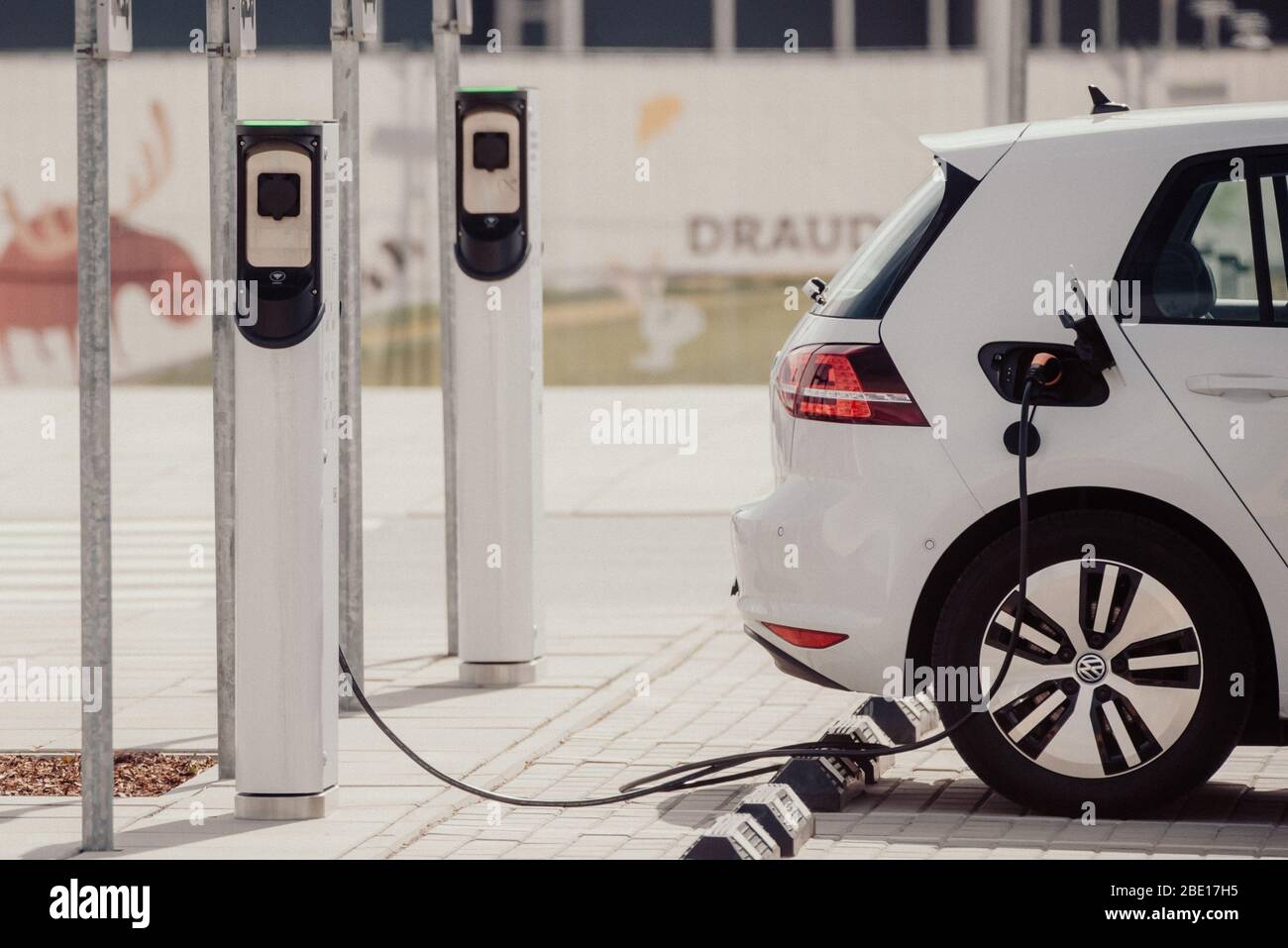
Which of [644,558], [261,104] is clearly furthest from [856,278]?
[261,104]

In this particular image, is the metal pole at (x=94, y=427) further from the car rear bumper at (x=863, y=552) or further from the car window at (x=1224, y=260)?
the car window at (x=1224, y=260)

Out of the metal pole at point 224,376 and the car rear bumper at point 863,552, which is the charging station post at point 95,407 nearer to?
the metal pole at point 224,376

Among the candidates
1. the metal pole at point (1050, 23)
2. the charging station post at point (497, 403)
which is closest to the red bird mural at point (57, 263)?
the metal pole at point (1050, 23)

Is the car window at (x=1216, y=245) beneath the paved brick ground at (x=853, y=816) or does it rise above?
above

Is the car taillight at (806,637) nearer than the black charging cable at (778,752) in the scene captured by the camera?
No

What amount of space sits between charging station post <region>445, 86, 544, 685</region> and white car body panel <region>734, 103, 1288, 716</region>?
2193mm

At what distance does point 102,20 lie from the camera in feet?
18.8

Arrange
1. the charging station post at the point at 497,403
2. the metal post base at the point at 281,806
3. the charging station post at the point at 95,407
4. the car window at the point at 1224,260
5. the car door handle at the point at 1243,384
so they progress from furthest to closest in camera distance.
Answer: the charging station post at the point at 497,403, the metal post base at the point at 281,806, the car window at the point at 1224,260, the car door handle at the point at 1243,384, the charging station post at the point at 95,407

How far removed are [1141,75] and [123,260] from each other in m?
10.1

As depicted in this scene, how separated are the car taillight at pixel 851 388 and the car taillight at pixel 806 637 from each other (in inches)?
22.5

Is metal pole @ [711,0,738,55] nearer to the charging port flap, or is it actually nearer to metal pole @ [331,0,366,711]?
metal pole @ [331,0,366,711]

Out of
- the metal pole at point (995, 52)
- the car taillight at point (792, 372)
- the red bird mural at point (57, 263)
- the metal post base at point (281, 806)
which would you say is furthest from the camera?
the metal pole at point (995, 52)

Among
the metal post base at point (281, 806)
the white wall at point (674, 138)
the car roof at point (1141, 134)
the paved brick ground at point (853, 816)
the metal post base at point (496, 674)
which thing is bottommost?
the paved brick ground at point (853, 816)

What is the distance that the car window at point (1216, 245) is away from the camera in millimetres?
6145
